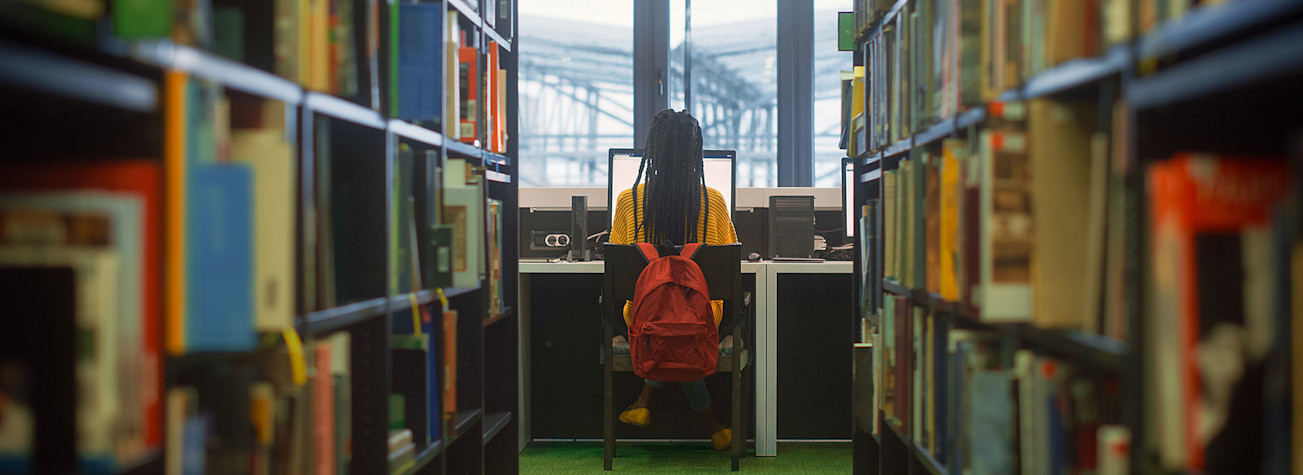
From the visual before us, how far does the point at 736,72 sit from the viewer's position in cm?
454

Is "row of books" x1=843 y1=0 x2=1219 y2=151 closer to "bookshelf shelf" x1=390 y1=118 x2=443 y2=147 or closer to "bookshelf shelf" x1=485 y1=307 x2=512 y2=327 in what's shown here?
"bookshelf shelf" x1=390 y1=118 x2=443 y2=147

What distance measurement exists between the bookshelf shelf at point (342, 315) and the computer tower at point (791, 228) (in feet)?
6.04

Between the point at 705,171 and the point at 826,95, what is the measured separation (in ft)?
5.58

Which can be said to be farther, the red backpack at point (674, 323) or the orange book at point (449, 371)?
the red backpack at point (674, 323)

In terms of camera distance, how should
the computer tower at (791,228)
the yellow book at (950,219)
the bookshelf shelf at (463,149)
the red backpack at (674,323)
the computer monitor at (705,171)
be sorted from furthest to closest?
the computer monitor at (705,171) < the computer tower at (791,228) < the red backpack at (674,323) < the bookshelf shelf at (463,149) < the yellow book at (950,219)

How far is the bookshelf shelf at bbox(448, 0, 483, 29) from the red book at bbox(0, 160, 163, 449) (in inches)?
39.7

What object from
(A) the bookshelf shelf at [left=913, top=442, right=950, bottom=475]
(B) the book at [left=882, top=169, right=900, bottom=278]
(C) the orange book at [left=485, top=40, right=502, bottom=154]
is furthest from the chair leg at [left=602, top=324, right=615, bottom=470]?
(A) the bookshelf shelf at [left=913, top=442, right=950, bottom=475]

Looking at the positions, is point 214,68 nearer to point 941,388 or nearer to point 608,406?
point 941,388

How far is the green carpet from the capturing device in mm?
2555

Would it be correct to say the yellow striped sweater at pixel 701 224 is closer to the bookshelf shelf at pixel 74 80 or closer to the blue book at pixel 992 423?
the blue book at pixel 992 423

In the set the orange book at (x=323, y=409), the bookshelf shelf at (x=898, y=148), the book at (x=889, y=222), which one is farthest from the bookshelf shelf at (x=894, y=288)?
the orange book at (x=323, y=409)

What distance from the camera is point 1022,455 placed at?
1.01m

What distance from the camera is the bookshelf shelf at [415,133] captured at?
4.44 ft

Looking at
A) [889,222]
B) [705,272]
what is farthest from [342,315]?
[705,272]
